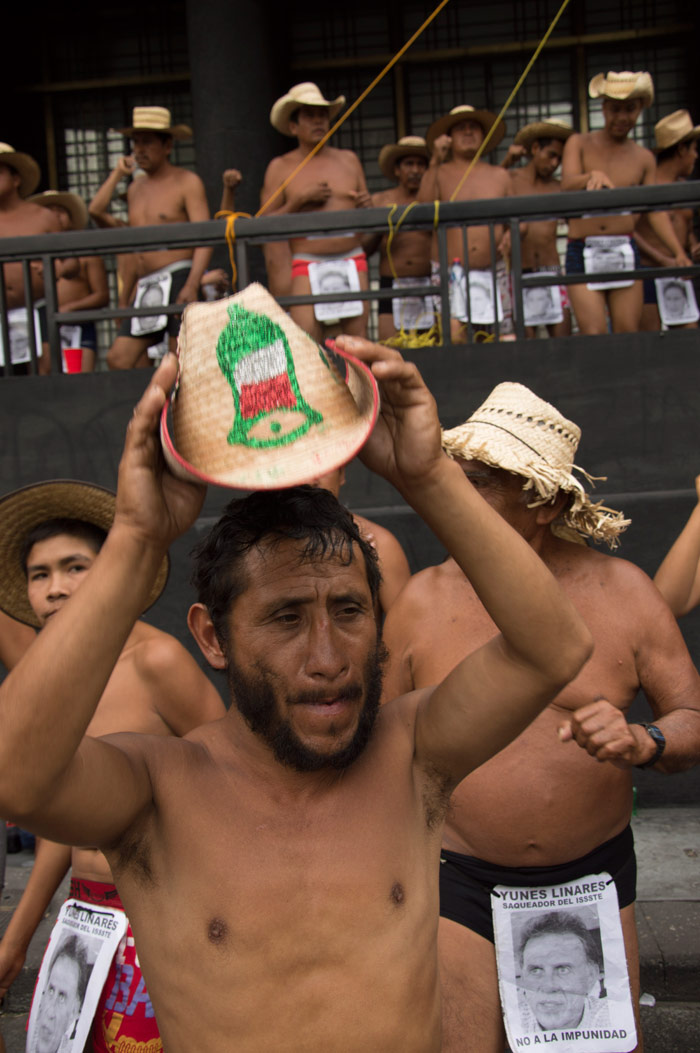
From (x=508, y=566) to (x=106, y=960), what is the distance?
63.5 inches

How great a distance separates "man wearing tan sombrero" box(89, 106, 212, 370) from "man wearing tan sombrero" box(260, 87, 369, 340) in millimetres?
579

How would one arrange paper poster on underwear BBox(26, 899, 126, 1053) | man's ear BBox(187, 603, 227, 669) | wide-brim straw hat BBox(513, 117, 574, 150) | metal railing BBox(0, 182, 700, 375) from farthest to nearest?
wide-brim straw hat BBox(513, 117, 574, 150) → metal railing BBox(0, 182, 700, 375) → paper poster on underwear BBox(26, 899, 126, 1053) → man's ear BBox(187, 603, 227, 669)

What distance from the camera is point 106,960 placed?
264 centimetres

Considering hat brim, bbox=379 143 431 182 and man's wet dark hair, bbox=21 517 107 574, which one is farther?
hat brim, bbox=379 143 431 182

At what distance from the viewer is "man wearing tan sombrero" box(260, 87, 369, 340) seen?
263 inches

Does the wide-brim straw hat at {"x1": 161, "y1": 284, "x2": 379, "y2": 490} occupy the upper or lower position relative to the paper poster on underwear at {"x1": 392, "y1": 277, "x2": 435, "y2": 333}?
lower

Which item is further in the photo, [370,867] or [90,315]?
[90,315]

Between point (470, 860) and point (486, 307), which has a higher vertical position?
point (486, 307)

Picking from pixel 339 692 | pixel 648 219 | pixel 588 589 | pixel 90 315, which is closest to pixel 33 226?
pixel 90 315

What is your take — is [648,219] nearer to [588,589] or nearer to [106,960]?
[588,589]

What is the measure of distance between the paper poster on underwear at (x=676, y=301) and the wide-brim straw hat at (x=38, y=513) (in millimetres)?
4885

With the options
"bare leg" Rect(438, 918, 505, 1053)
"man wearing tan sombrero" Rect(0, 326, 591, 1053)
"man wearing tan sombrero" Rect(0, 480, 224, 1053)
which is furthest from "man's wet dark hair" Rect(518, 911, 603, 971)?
"man wearing tan sombrero" Rect(0, 480, 224, 1053)

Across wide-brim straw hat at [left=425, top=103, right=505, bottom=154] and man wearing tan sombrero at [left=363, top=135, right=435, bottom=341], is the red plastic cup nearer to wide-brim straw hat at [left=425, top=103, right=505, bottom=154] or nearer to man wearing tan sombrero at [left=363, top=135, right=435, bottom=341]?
man wearing tan sombrero at [left=363, top=135, right=435, bottom=341]

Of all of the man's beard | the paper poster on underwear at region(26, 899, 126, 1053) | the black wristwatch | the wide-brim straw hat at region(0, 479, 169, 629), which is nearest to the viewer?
the man's beard
